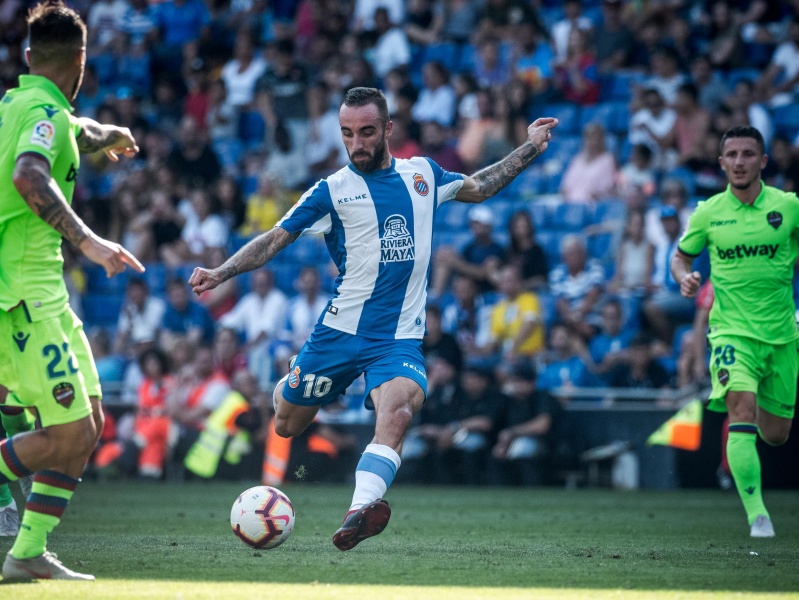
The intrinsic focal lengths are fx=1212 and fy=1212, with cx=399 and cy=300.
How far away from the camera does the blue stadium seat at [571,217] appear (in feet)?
52.7

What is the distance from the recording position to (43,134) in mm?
5395

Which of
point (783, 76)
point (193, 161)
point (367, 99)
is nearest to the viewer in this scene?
point (367, 99)

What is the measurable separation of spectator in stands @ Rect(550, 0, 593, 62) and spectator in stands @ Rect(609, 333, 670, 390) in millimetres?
5494

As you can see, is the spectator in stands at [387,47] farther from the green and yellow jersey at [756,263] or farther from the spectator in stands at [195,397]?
the green and yellow jersey at [756,263]

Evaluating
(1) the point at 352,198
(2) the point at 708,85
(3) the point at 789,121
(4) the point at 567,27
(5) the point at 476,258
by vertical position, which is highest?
(4) the point at 567,27

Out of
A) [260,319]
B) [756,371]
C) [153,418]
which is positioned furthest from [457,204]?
[756,371]

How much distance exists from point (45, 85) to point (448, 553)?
3.33m

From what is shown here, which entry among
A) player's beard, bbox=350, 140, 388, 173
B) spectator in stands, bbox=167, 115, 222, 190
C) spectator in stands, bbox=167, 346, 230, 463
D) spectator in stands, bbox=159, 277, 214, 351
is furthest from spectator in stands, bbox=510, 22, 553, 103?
player's beard, bbox=350, 140, 388, 173

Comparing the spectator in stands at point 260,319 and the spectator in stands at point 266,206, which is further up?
the spectator in stands at point 266,206

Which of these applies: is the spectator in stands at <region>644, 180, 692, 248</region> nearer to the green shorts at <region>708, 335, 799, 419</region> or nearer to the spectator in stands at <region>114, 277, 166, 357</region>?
the green shorts at <region>708, 335, 799, 419</region>

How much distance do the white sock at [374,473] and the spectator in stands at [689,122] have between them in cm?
982

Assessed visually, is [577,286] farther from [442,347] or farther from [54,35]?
[54,35]

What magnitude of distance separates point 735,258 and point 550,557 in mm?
2812

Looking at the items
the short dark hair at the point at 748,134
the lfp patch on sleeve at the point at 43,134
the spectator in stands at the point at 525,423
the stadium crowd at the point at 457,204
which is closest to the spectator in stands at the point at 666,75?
the stadium crowd at the point at 457,204
